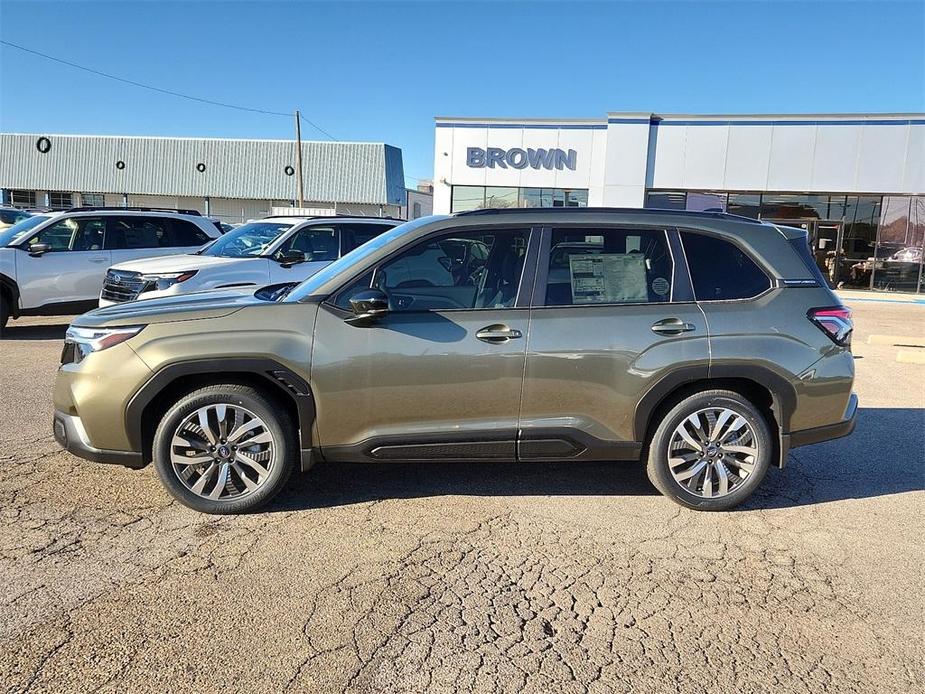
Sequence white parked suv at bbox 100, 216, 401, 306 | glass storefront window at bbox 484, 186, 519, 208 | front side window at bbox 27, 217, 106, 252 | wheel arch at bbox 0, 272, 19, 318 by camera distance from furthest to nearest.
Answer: glass storefront window at bbox 484, 186, 519, 208 → front side window at bbox 27, 217, 106, 252 → wheel arch at bbox 0, 272, 19, 318 → white parked suv at bbox 100, 216, 401, 306

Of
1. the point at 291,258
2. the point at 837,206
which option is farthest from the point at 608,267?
the point at 837,206

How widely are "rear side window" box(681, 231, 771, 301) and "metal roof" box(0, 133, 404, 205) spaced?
1767 inches

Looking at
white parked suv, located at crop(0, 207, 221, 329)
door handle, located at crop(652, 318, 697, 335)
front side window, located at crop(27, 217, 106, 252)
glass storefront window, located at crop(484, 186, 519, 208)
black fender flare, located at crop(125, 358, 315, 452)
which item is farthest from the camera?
glass storefront window, located at crop(484, 186, 519, 208)

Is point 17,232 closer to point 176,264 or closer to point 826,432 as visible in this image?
point 176,264

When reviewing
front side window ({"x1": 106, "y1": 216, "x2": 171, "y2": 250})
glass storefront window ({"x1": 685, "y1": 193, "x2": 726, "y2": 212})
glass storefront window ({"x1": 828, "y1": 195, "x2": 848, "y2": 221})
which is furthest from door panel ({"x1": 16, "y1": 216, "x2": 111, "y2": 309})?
glass storefront window ({"x1": 828, "y1": 195, "x2": 848, "y2": 221})

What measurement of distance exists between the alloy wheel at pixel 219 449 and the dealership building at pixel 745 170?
2042cm

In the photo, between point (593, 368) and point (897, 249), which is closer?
point (593, 368)

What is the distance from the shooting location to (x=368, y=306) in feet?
12.6

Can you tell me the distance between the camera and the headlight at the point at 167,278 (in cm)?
856

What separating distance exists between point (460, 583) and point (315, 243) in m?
7.46

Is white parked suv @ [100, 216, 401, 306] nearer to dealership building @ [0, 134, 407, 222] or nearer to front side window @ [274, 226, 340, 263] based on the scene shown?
front side window @ [274, 226, 340, 263]

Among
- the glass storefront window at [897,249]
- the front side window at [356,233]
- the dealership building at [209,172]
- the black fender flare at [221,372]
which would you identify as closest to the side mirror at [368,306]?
the black fender flare at [221,372]

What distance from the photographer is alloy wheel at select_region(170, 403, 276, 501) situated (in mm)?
3895

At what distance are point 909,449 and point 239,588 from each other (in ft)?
17.3
